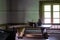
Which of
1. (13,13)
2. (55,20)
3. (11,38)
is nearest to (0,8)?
(13,13)

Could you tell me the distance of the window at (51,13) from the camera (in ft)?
18.2

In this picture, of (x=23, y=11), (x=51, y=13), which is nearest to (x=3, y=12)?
(x=23, y=11)

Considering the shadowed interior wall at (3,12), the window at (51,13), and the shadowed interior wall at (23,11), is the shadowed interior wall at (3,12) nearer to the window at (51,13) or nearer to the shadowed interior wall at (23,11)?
the shadowed interior wall at (23,11)

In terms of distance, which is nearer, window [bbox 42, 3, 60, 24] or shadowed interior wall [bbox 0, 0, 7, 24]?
window [bbox 42, 3, 60, 24]

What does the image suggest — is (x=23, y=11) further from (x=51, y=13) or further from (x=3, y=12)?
(x=51, y=13)

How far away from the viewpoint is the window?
218 inches

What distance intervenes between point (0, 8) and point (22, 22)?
1.11m

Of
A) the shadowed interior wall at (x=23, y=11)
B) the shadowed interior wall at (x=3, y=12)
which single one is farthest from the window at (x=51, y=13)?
the shadowed interior wall at (x=3, y=12)

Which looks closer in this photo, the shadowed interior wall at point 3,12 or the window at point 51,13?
the window at point 51,13

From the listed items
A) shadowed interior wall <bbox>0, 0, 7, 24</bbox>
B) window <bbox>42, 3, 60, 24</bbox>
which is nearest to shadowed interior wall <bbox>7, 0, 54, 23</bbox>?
shadowed interior wall <bbox>0, 0, 7, 24</bbox>

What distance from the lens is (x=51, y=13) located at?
18.4ft

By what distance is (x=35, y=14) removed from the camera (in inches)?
221

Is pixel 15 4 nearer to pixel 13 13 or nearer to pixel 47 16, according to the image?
Answer: pixel 13 13

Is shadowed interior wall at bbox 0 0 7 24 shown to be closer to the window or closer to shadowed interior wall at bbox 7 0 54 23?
shadowed interior wall at bbox 7 0 54 23
